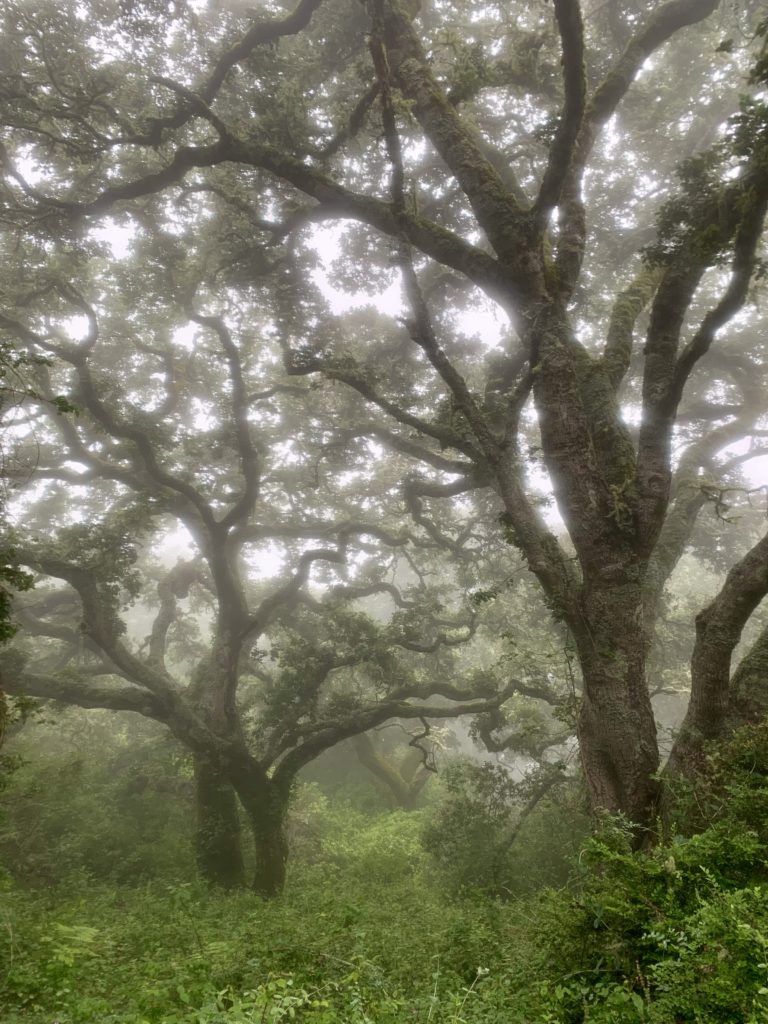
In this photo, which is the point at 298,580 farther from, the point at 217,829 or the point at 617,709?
the point at 617,709

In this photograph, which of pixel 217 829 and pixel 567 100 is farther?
pixel 217 829

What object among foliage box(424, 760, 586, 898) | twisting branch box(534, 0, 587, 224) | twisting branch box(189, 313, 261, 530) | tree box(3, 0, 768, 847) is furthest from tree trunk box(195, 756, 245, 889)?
twisting branch box(534, 0, 587, 224)

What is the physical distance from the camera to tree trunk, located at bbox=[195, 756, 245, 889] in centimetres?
1187

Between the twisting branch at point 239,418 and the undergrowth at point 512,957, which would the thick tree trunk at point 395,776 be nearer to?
the twisting branch at point 239,418

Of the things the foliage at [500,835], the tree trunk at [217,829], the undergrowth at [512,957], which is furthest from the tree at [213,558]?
the undergrowth at [512,957]

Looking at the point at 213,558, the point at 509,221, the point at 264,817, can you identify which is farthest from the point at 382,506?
the point at 509,221

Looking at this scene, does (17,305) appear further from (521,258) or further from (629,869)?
(629,869)

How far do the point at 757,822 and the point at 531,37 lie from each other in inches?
540

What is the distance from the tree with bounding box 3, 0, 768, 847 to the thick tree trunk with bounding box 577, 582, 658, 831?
0.09 feet

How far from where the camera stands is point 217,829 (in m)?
12.1

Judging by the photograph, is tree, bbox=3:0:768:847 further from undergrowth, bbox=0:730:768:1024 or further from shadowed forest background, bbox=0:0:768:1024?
undergrowth, bbox=0:730:768:1024

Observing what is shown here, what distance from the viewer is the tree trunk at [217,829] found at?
1187 cm

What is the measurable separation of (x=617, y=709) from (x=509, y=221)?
6786mm

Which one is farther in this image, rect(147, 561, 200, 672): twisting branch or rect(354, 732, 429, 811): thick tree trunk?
rect(354, 732, 429, 811): thick tree trunk
